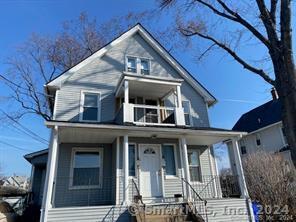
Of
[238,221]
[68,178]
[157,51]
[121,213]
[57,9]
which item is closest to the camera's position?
[121,213]

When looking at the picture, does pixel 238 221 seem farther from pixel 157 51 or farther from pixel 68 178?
pixel 157 51

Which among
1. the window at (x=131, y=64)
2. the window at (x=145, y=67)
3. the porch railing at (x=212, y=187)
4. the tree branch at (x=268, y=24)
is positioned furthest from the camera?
the window at (x=145, y=67)

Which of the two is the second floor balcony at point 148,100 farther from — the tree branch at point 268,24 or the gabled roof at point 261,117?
the gabled roof at point 261,117

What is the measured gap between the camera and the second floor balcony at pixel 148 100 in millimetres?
9961

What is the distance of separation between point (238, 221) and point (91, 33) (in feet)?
65.8

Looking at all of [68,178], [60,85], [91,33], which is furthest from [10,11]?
[91,33]

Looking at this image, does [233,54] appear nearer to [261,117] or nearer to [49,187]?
[49,187]

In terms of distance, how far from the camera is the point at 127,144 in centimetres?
886

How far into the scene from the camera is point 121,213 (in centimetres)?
777

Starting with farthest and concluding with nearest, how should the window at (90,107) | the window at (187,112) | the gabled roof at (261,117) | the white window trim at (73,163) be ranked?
the gabled roof at (261,117) < the window at (187,112) < the window at (90,107) < the white window trim at (73,163)

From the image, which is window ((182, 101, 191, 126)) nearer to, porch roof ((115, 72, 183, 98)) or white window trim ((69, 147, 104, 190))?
porch roof ((115, 72, 183, 98))

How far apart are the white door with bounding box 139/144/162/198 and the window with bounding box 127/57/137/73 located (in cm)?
473

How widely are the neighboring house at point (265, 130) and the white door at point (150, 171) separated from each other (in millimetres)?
12264

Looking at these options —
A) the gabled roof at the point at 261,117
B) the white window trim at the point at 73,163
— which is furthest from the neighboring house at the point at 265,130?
the white window trim at the point at 73,163
